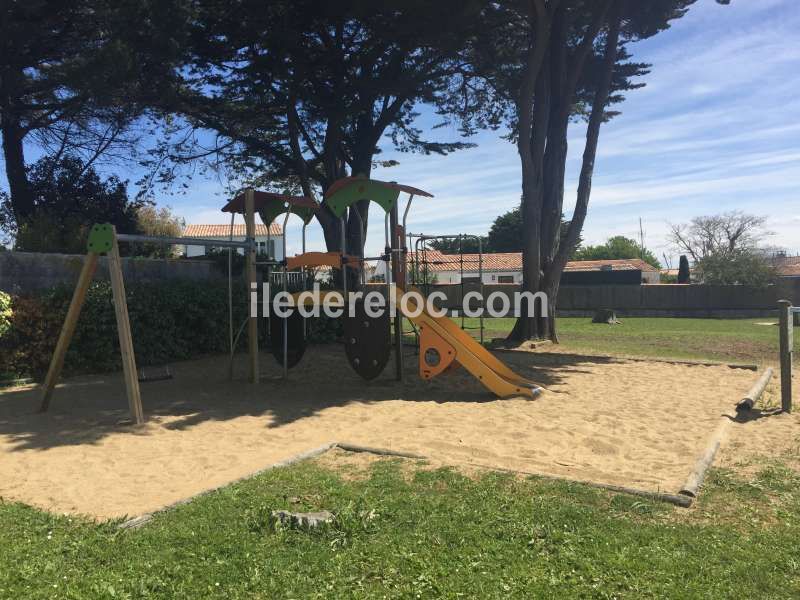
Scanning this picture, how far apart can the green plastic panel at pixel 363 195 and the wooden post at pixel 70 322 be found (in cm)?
373

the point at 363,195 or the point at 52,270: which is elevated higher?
the point at 363,195

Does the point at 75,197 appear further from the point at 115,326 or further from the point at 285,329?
the point at 285,329

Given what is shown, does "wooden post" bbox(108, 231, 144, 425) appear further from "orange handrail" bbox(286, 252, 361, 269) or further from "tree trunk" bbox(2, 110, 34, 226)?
"tree trunk" bbox(2, 110, 34, 226)

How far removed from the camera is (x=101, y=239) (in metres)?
6.91

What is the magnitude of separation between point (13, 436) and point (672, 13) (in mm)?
16284

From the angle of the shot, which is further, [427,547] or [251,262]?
[251,262]

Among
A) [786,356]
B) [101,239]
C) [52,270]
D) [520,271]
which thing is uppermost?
[520,271]

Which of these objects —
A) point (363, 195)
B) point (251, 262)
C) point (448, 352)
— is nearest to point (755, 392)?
point (448, 352)

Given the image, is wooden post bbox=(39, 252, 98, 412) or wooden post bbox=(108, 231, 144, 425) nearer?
wooden post bbox=(108, 231, 144, 425)

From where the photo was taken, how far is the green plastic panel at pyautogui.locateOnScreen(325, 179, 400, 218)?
956 centimetres

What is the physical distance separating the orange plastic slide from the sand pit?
313 mm

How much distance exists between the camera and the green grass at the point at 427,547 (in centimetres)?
300

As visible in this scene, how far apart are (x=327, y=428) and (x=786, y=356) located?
562 centimetres

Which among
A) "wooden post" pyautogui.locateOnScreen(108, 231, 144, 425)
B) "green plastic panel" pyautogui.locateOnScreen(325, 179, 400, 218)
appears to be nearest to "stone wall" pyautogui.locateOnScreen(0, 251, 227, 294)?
"wooden post" pyautogui.locateOnScreen(108, 231, 144, 425)
